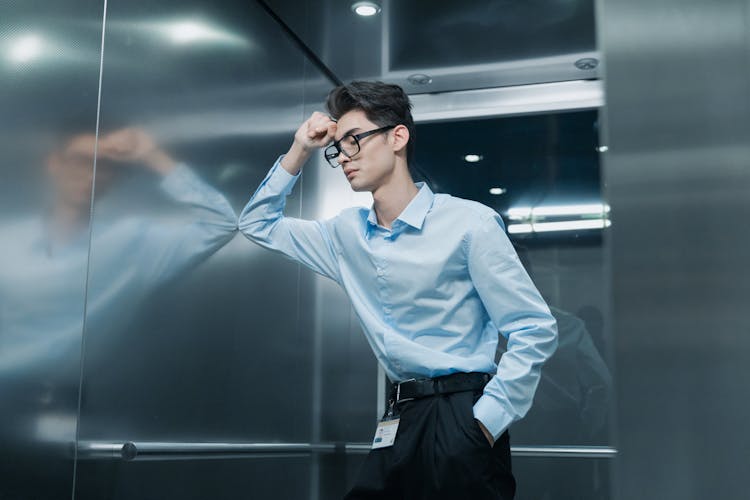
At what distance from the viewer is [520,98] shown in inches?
176

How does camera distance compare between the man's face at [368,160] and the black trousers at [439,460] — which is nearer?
the black trousers at [439,460]

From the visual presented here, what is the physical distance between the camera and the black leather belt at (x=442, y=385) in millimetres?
2336

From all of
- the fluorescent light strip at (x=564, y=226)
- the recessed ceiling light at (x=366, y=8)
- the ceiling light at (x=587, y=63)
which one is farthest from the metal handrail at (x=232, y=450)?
the recessed ceiling light at (x=366, y=8)

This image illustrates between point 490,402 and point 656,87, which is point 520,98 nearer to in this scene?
point 490,402

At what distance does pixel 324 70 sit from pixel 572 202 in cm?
137

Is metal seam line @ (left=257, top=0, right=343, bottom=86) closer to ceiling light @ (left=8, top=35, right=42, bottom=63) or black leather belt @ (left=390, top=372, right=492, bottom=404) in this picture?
ceiling light @ (left=8, top=35, right=42, bottom=63)

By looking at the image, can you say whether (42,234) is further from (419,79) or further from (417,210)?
(419,79)

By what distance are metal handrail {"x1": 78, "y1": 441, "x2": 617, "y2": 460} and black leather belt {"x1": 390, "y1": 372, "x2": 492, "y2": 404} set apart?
28.9 inches

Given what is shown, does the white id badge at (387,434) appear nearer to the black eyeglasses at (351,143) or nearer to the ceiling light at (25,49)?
the black eyeglasses at (351,143)

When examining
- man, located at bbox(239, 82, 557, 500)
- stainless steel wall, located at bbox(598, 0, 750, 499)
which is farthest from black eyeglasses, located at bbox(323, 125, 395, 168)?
stainless steel wall, located at bbox(598, 0, 750, 499)

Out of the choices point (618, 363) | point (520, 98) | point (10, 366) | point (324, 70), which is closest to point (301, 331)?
point (324, 70)

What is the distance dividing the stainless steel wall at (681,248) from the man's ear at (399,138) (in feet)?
6.81

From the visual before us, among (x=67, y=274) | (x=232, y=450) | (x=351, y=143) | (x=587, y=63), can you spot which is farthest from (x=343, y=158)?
(x=587, y=63)

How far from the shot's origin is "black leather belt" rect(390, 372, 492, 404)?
234cm
